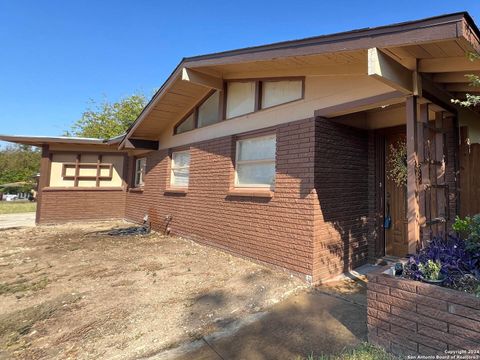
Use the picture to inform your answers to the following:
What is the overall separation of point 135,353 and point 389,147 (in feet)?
17.3

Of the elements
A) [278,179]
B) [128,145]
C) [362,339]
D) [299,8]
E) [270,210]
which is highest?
[299,8]

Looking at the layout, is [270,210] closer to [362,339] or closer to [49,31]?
[362,339]

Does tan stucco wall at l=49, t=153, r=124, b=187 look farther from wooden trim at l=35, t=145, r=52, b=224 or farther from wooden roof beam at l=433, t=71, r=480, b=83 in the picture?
wooden roof beam at l=433, t=71, r=480, b=83

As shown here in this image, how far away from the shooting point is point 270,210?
5129 mm

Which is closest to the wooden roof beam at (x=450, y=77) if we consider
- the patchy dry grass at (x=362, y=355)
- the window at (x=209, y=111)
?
the patchy dry grass at (x=362, y=355)

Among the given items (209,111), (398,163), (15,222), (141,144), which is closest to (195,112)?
(209,111)

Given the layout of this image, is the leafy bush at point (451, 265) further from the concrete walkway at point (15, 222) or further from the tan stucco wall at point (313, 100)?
the concrete walkway at point (15, 222)

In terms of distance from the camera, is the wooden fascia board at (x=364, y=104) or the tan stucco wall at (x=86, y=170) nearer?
the wooden fascia board at (x=364, y=104)

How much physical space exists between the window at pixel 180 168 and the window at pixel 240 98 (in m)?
2.20

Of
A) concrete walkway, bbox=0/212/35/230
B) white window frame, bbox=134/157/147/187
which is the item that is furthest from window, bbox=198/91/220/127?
concrete walkway, bbox=0/212/35/230

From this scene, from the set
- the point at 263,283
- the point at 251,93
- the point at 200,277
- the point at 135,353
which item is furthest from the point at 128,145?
the point at 135,353

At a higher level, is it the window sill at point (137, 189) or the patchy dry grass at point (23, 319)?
the window sill at point (137, 189)

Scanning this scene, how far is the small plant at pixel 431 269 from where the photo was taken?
2471 mm

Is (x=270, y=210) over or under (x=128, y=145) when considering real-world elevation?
under
